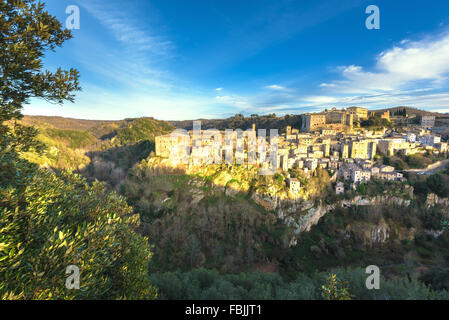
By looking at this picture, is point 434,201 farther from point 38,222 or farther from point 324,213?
point 38,222

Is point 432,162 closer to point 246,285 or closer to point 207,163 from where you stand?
point 207,163

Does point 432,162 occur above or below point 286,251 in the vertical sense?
above

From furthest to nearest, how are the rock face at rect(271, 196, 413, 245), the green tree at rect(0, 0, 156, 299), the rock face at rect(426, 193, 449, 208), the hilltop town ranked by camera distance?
the hilltop town
the rock face at rect(426, 193, 449, 208)
the rock face at rect(271, 196, 413, 245)
the green tree at rect(0, 0, 156, 299)

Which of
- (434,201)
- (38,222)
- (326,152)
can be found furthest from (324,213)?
(38,222)

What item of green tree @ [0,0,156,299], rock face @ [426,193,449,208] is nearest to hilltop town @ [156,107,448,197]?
rock face @ [426,193,449,208]

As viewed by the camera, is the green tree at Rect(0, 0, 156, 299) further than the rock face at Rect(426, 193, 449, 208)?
No

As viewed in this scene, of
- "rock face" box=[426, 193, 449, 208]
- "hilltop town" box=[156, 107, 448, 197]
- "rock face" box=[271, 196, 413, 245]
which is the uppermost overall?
"hilltop town" box=[156, 107, 448, 197]

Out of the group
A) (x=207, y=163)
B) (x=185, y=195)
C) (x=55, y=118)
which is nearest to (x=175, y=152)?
(x=207, y=163)

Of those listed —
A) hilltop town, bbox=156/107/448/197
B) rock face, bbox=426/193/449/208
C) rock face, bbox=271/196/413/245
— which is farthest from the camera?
hilltop town, bbox=156/107/448/197

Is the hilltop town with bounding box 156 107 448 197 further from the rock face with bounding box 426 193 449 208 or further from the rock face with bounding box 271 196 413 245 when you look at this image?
the rock face with bounding box 426 193 449 208

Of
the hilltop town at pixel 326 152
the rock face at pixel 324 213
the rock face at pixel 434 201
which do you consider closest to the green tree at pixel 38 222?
the rock face at pixel 324 213

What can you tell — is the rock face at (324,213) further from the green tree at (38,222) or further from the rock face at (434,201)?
the green tree at (38,222)
